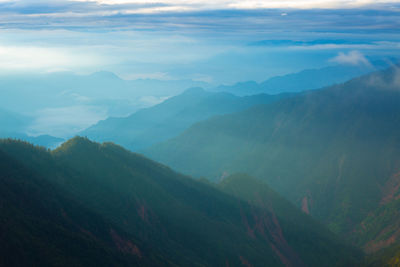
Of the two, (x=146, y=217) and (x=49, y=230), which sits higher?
(x=49, y=230)

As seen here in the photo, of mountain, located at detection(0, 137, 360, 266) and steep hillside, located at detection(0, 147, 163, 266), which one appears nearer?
steep hillside, located at detection(0, 147, 163, 266)

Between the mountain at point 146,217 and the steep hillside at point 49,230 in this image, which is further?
the mountain at point 146,217

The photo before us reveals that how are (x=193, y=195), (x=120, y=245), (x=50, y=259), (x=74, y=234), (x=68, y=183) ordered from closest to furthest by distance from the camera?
1. (x=50, y=259)
2. (x=74, y=234)
3. (x=120, y=245)
4. (x=68, y=183)
5. (x=193, y=195)

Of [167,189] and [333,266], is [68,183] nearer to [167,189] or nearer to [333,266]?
[167,189]

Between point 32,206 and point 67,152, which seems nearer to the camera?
point 32,206

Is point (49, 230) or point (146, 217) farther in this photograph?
point (146, 217)

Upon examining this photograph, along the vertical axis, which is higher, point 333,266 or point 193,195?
point 193,195

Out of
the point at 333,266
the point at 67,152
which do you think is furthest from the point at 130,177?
the point at 333,266

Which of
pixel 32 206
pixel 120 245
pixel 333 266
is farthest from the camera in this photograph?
pixel 333 266
